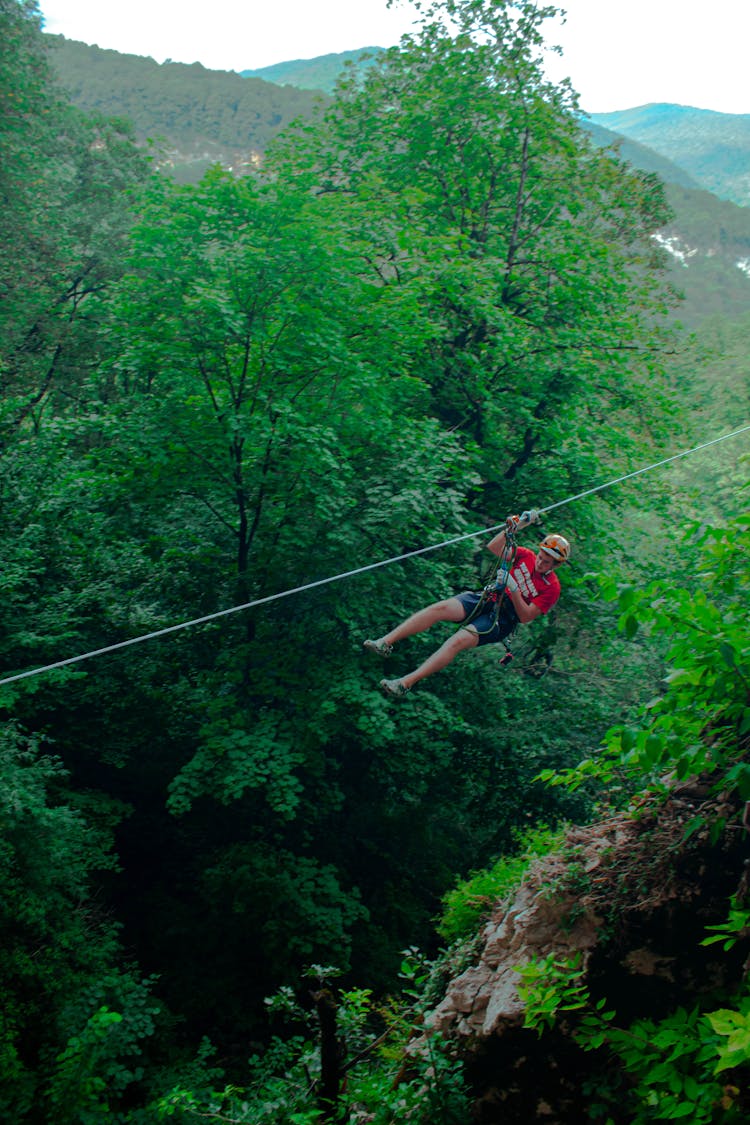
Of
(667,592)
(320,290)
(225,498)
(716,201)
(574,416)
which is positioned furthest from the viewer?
(716,201)

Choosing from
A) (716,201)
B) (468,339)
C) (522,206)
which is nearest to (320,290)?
(468,339)

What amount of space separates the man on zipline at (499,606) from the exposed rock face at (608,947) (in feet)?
5.01

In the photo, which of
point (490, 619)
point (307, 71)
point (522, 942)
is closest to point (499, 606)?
point (490, 619)

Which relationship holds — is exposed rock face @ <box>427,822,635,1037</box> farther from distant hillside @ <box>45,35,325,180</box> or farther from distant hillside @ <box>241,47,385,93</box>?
distant hillside @ <box>241,47,385,93</box>

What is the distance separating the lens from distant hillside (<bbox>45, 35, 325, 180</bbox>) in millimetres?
77500

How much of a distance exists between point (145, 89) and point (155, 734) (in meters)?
89.5

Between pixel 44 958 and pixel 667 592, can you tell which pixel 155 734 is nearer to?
pixel 44 958

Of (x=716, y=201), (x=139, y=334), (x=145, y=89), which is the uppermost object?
(x=145, y=89)

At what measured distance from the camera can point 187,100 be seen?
81562 millimetres

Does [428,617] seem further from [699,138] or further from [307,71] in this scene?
[307,71]

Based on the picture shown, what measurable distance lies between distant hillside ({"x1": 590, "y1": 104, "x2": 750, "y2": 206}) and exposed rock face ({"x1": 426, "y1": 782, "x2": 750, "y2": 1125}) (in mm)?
128560

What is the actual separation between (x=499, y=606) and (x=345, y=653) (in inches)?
176

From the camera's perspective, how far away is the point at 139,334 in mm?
9758

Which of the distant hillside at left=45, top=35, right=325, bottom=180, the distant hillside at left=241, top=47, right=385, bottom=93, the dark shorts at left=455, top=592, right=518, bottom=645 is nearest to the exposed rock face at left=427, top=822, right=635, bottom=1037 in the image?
the dark shorts at left=455, top=592, right=518, bottom=645
